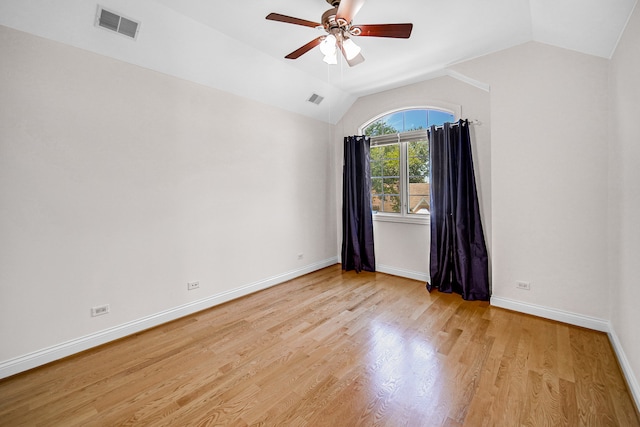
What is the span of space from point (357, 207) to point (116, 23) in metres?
3.55

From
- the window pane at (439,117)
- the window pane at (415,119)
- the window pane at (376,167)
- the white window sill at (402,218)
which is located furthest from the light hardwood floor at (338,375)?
the window pane at (415,119)

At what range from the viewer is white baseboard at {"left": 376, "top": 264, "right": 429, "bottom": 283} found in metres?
3.98

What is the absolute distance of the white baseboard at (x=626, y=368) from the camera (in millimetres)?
1711

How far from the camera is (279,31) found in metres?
2.66

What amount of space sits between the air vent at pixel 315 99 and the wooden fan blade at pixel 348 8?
216 centimetres

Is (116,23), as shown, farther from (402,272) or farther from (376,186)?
(402,272)

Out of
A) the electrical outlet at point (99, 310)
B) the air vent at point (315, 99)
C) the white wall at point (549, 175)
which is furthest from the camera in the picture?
the air vent at point (315, 99)

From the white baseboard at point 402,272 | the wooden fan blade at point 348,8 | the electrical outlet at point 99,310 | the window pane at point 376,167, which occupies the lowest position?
the white baseboard at point 402,272

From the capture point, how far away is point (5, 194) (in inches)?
79.1

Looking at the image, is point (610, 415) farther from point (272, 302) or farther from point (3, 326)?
point (3, 326)

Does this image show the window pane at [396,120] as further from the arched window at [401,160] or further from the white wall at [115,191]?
the white wall at [115,191]

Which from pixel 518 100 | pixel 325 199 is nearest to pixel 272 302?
pixel 325 199

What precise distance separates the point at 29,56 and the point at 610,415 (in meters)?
4.61

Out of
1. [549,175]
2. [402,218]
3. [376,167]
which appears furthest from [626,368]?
[376,167]
